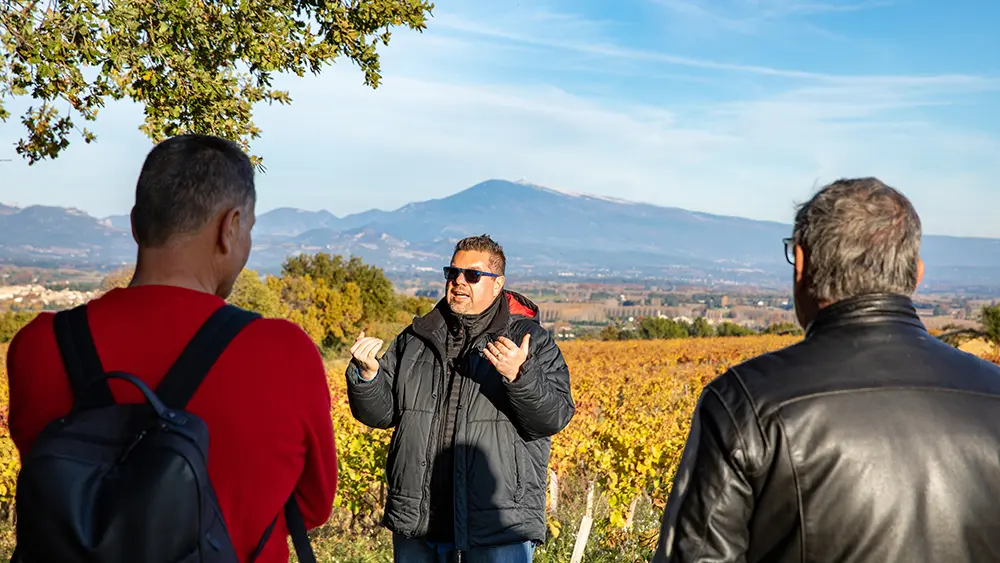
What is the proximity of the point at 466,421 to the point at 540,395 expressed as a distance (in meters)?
0.34

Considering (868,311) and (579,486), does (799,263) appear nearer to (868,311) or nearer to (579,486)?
(868,311)

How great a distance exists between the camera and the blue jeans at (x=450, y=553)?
351 centimetres

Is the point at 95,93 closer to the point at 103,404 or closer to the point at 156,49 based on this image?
the point at 156,49

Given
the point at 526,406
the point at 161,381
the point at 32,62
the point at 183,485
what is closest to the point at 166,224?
the point at 161,381

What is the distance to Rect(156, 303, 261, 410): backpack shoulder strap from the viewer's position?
5.56 ft

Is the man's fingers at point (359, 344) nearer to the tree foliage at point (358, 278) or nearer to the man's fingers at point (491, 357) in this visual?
the man's fingers at point (491, 357)

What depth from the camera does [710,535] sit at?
1.81 meters

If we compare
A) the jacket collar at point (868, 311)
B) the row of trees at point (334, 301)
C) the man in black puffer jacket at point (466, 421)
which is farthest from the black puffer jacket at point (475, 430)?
the row of trees at point (334, 301)

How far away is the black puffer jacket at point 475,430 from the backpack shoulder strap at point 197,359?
1.80m

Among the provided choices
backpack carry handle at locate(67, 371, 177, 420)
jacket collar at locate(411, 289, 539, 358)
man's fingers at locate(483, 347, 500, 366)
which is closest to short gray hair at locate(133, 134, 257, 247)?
backpack carry handle at locate(67, 371, 177, 420)

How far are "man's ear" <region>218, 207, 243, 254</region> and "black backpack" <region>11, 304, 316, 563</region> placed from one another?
1.04 ft

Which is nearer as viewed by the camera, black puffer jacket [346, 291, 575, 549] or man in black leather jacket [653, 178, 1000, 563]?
man in black leather jacket [653, 178, 1000, 563]

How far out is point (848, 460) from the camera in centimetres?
175

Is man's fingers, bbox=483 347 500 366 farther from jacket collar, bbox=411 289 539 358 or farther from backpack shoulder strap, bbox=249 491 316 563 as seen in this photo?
backpack shoulder strap, bbox=249 491 316 563
